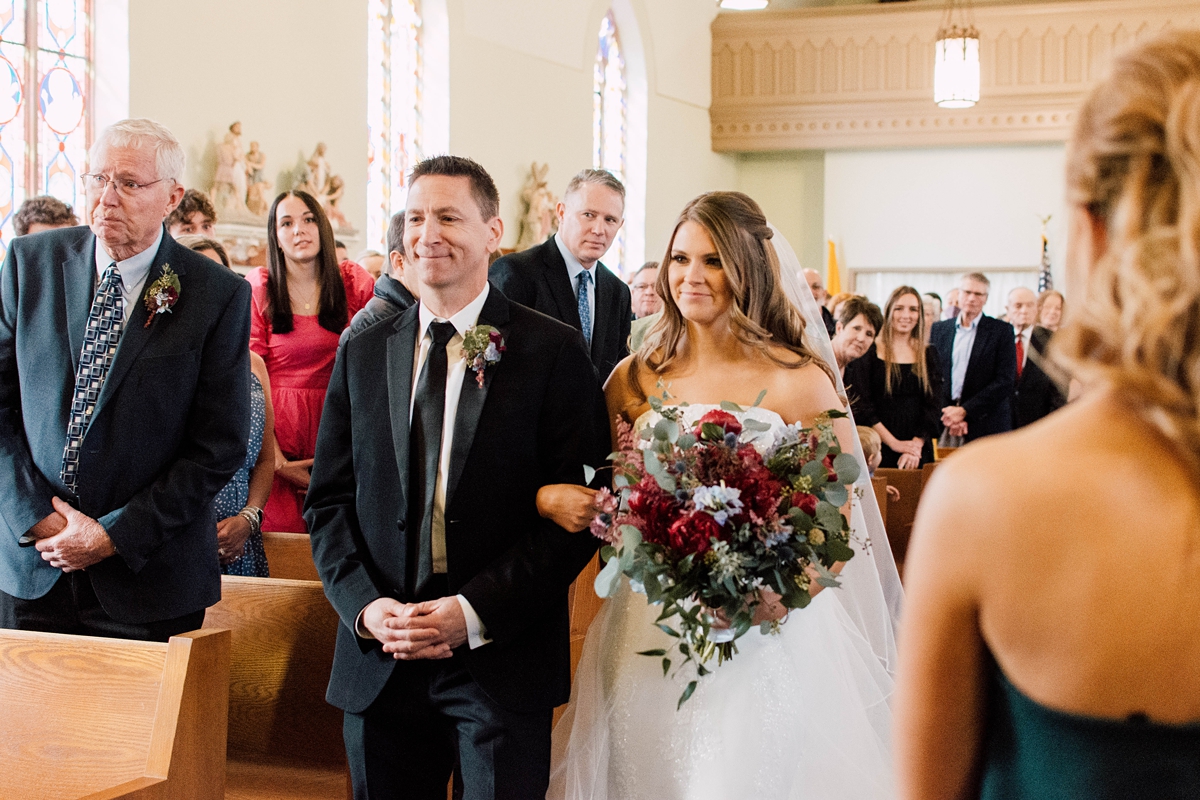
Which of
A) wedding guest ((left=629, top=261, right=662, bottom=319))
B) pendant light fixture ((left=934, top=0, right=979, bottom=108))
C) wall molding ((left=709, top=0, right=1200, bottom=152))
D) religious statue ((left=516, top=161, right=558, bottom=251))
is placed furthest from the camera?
wall molding ((left=709, top=0, right=1200, bottom=152))

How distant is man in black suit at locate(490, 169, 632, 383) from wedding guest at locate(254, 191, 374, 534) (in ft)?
2.28

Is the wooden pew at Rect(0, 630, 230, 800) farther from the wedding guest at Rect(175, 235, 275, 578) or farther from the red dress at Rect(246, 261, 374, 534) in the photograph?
the red dress at Rect(246, 261, 374, 534)

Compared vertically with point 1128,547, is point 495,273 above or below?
above

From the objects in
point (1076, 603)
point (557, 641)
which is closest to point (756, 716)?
point (557, 641)

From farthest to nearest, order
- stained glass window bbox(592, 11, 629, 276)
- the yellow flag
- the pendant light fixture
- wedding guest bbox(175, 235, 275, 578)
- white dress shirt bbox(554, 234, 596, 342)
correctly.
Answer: the yellow flag
stained glass window bbox(592, 11, 629, 276)
the pendant light fixture
white dress shirt bbox(554, 234, 596, 342)
wedding guest bbox(175, 235, 275, 578)

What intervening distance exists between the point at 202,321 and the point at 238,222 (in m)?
7.23

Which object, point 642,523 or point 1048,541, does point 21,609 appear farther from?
point 1048,541

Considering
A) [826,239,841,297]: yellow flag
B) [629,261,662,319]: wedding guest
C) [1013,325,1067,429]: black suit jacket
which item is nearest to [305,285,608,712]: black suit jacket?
[629,261,662,319]: wedding guest

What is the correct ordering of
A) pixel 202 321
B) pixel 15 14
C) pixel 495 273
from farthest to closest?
pixel 15 14
pixel 495 273
pixel 202 321

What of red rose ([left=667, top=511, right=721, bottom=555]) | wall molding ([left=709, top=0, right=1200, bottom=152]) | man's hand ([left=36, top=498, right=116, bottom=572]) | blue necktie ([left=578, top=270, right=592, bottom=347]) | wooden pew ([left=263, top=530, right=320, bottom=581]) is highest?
wall molding ([left=709, top=0, right=1200, bottom=152])

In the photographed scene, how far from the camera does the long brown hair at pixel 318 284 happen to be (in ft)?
14.9

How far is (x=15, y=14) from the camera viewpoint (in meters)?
8.70

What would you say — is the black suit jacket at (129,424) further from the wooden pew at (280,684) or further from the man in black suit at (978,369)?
the man in black suit at (978,369)

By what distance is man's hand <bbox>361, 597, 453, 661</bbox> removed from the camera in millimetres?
2434
